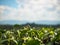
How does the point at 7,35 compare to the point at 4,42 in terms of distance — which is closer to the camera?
the point at 4,42

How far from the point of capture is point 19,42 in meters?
1.08

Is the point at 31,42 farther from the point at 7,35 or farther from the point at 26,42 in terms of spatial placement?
the point at 7,35

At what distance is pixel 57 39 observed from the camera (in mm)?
1014

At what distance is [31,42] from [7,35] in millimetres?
250

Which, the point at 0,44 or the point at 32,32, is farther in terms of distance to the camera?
the point at 32,32

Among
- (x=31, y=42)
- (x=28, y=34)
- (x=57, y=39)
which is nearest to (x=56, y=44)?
(x=57, y=39)

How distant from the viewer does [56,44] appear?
1.01m

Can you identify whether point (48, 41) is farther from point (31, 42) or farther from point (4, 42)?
point (4, 42)

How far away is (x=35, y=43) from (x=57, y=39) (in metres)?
0.13

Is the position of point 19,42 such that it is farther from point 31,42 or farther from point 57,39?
point 57,39

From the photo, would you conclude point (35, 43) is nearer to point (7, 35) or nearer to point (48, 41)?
point (48, 41)

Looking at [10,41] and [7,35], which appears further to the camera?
[7,35]

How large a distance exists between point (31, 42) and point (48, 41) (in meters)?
0.14

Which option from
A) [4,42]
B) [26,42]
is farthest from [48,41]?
[4,42]
